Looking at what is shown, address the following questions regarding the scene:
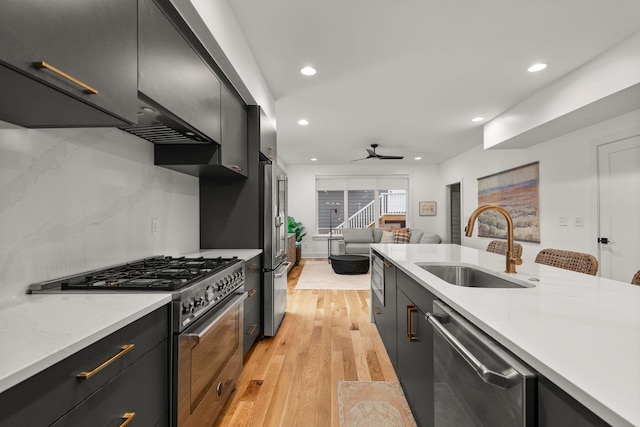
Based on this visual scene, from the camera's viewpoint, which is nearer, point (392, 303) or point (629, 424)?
point (629, 424)

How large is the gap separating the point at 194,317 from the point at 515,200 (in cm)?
537

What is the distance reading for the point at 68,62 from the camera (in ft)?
2.88

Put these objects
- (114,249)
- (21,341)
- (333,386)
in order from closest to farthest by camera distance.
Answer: (21,341) → (114,249) → (333,386)

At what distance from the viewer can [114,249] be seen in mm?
1730

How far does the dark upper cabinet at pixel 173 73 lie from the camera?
1262 millimetres

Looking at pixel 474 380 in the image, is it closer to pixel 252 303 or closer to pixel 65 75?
pixel 65 75

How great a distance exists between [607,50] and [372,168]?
592 cm

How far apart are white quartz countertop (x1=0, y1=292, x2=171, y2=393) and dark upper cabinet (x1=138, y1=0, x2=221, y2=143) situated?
31.9 inches

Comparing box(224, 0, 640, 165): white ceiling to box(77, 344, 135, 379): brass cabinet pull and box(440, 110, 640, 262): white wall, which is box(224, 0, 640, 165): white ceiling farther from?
box(77, 344, 135, 379): brass cabinet pull

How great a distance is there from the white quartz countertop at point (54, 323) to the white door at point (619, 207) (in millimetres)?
4348

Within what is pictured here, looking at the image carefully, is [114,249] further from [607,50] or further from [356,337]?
[607,50]

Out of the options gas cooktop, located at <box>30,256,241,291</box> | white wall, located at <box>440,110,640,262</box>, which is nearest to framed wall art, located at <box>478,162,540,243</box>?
white wall, located at <box>440,110,640,262</box>

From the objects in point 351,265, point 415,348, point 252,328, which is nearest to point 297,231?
point 351,265

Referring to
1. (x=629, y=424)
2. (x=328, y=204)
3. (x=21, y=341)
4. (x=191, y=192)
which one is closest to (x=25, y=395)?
(x=21, y=341)
